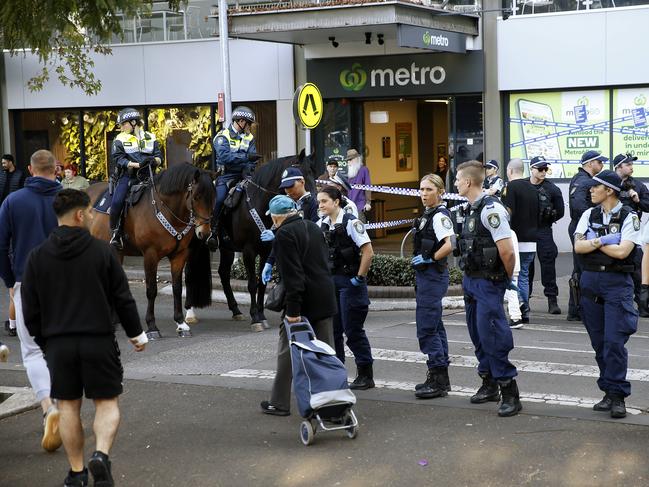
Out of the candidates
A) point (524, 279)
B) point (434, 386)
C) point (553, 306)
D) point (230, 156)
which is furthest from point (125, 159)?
point (434, 386)

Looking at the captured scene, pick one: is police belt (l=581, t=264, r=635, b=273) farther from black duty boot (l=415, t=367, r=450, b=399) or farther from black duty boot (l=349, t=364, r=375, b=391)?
black duty boot (l=349, t=364, r=375, b=391)

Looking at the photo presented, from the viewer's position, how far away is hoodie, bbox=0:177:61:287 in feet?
27.2

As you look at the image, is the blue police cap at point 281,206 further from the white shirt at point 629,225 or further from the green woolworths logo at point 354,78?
the green woolworths logo at point 354,78

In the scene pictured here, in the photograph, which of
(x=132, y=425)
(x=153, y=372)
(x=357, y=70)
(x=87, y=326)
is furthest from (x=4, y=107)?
(x=87, y=326)

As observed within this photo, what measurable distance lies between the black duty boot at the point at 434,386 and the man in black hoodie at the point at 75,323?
3.04 metres

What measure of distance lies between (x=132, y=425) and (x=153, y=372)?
2.23m

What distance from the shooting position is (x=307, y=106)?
50.5 feet

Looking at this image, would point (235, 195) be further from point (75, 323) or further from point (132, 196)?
point (75, 323)

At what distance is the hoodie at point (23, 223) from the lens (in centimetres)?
829

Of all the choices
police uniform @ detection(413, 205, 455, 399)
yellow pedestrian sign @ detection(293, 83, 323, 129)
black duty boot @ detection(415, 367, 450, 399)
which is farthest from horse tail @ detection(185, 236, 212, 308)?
black duty boot @ detection(415, 367, 450, 399)

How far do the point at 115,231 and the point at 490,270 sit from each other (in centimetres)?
638

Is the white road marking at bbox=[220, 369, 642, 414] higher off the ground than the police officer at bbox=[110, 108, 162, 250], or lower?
lower

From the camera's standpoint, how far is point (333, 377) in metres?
7.59

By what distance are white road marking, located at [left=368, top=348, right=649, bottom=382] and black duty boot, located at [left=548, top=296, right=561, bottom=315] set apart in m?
3.60
